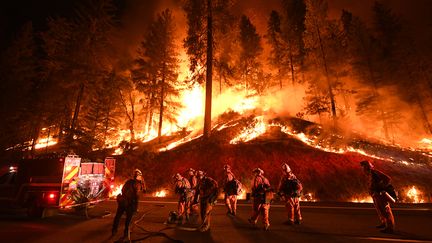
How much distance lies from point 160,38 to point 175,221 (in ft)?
92.4

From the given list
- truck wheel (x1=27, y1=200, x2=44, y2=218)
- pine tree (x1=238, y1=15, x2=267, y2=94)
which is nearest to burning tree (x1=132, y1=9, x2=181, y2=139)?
pine tree (x1=238, y1=15, x2=267, y2=94)

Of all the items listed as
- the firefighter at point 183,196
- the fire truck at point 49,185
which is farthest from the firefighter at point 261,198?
the fire truck at point 49,185

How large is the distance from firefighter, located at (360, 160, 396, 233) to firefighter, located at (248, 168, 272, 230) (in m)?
3.22

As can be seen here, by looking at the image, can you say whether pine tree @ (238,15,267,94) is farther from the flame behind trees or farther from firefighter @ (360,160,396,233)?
firefighter @ (360,160,396,233)

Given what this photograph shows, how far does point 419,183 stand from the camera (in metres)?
14.8

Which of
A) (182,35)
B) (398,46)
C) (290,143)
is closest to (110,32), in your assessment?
(182,35)

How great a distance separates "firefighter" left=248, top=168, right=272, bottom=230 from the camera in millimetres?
7805

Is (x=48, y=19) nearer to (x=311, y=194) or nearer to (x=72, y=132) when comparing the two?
(x=72, y=132)

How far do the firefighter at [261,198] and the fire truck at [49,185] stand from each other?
7361 millimetres

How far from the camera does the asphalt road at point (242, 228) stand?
22.5 feet

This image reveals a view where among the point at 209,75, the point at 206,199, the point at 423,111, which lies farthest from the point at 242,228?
the point at 423,111

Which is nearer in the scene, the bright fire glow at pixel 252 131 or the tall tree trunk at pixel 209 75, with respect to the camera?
the tall tree trunk at pixel 209 75

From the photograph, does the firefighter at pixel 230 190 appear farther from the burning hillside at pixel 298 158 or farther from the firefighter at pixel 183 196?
the burning hillside at pixel 298 158

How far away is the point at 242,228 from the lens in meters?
8.01
